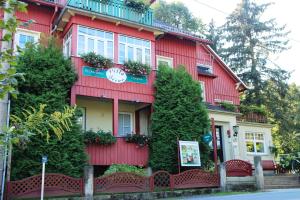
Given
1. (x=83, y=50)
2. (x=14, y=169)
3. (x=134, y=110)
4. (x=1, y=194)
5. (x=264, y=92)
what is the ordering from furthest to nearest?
1. (x=264, y=92)
2. (x=134, y=110)
3. (x=83, y=50)
4. (x=14, y=169)
5. (x=1, y=194)

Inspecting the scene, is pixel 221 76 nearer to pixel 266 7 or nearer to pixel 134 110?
pixel 134 110

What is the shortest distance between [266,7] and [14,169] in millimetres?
31153

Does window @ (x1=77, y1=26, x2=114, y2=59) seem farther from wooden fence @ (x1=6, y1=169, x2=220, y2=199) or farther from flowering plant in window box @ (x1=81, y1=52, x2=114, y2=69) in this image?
wooden fence @ (x1=6, y1=169, x2=220, y2=199)

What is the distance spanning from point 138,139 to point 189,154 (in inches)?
95.7

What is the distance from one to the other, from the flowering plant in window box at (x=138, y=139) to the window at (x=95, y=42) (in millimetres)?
3847

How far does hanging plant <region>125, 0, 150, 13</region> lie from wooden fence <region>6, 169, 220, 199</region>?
8530mm

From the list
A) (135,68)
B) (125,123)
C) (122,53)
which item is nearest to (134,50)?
(122,53)

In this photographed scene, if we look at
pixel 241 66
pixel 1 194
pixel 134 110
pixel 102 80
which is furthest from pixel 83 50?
pixel 241 66

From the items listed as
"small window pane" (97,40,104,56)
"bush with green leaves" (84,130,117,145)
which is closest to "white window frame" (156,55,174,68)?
"small window pane" (97,40,104,56)

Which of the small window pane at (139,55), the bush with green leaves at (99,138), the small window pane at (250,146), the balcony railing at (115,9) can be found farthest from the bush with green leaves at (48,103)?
the small window pane at (250,146)

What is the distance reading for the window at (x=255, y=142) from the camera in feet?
78.7

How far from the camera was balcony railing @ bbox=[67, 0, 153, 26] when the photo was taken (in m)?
15.9

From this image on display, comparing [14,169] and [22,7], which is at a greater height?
[22,7]

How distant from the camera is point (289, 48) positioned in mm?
35094
